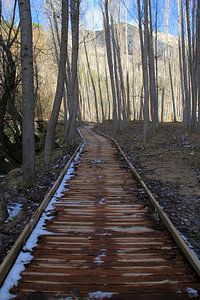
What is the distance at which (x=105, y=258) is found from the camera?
4.79 metres

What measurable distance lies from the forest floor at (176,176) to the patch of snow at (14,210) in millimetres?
2802

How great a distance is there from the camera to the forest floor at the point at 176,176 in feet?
21.1

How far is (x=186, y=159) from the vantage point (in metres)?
13.7

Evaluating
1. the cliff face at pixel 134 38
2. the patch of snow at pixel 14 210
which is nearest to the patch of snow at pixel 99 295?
the patch of snow at pixel 14 210

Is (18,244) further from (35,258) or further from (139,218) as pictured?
(139,218)

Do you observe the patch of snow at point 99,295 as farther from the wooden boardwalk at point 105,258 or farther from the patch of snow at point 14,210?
the patch of snow at point 14,210

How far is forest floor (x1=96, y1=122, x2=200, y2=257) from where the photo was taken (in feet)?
21.1

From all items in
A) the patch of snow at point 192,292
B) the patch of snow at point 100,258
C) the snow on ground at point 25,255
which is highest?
the snow on ground at point 25,255

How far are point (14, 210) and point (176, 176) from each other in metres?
5.18

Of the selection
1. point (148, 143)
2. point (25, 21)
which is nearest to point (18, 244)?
point (25, 21)

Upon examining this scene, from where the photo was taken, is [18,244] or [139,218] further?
[139,218]

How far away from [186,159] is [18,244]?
32.5 ft

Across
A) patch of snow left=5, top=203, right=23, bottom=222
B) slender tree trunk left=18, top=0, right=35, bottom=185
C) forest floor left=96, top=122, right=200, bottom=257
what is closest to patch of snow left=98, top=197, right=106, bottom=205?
forest floor left=96, top=122, right=200, bottom=257

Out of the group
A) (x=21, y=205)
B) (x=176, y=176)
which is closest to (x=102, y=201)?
(x=21, y=205)
